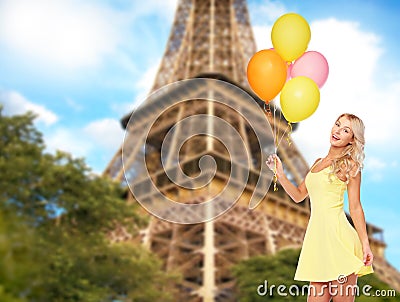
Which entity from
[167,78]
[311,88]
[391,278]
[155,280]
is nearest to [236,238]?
[155,280]

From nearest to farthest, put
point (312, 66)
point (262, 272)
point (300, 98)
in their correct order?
point (300, 98) < point (312, 66) < point (262, 272)

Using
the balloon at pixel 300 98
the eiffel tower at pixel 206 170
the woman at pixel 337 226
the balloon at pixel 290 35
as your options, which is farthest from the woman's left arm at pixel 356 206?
the eiffel tower at pixel 206 170

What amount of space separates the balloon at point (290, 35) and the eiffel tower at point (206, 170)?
9994 millimetres

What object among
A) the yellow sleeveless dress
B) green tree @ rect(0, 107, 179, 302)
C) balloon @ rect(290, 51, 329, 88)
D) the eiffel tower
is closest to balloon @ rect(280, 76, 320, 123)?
balloon @ rect(290, 51, 329, 88)

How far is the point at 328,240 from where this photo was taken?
104 inches

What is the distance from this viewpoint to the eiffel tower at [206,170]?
18672 millimetres

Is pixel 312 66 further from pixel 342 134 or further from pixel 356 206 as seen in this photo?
pixel 356 206

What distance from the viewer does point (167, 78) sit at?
29625 millimetres

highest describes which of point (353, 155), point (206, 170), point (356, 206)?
point (206, 170)

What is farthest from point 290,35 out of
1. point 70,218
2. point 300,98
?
point 70,218

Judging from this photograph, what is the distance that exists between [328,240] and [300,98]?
1113 millimetres

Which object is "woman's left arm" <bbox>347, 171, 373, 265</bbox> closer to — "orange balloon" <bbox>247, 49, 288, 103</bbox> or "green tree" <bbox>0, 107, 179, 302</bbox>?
"orange balloon" <bbox>247, 49, 288, 103</bbox>

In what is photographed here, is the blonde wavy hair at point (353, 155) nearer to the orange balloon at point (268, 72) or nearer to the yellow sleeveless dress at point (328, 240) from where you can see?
the yellow sleeveless dress at point (328, 240)

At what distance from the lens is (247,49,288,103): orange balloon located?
363cm
